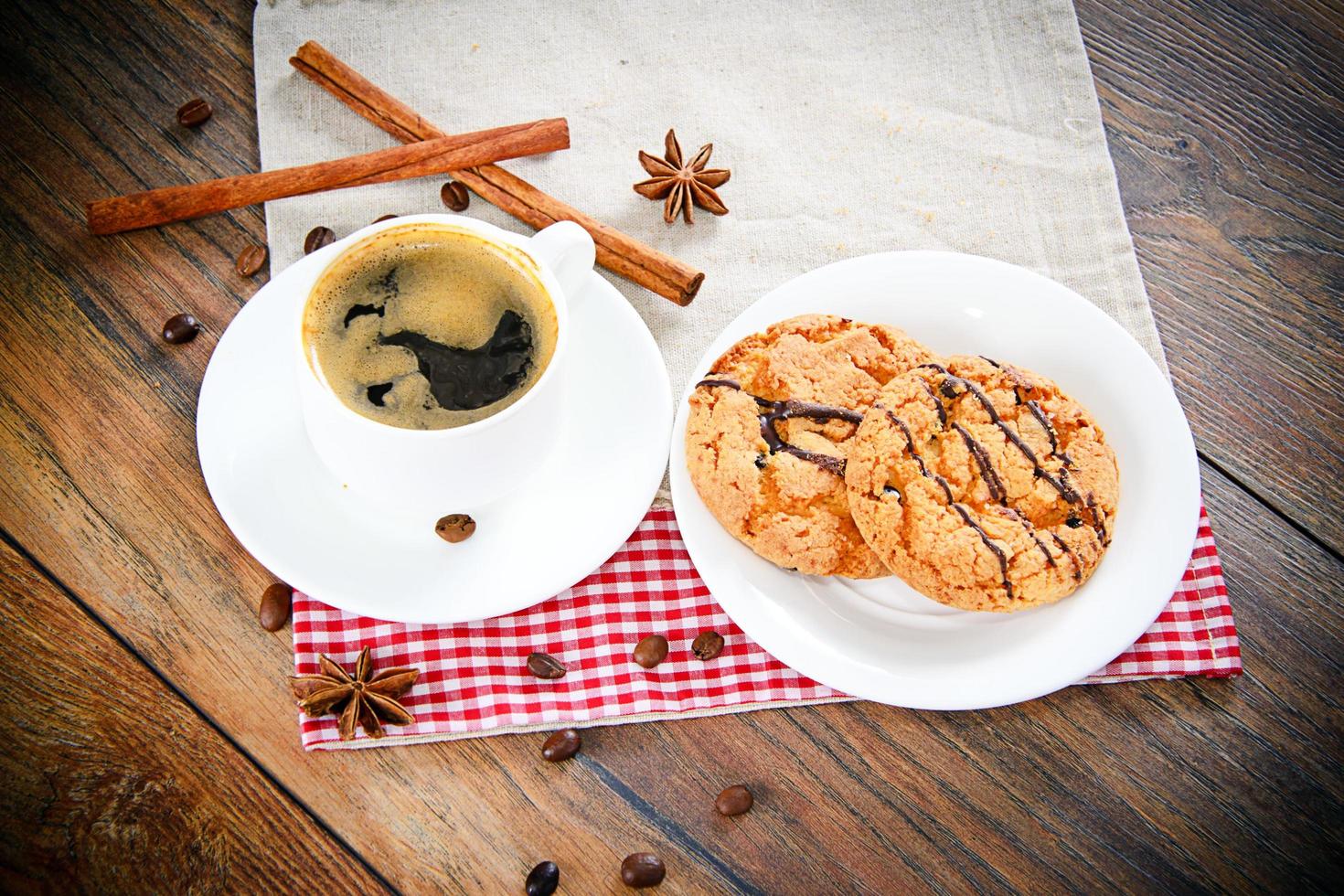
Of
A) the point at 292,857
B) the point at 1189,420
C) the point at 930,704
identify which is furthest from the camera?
the point at 1189,420

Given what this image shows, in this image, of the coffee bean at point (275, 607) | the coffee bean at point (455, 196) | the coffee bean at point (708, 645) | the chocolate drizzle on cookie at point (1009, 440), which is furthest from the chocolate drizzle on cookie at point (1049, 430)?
the coffee bean at point (275, 607)

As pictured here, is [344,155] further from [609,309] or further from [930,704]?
[930,704]

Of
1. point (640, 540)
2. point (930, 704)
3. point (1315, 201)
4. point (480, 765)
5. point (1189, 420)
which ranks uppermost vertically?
point (1315, 201)

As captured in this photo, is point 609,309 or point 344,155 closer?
point 609,309

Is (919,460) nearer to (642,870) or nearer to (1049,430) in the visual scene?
(1049,430)

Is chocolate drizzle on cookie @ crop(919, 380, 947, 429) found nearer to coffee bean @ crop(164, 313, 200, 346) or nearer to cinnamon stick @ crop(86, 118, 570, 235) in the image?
cinnamon stick @ crop(86, 118, 570, 235)

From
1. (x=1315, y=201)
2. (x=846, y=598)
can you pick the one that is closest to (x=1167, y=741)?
(x=846, y=598)

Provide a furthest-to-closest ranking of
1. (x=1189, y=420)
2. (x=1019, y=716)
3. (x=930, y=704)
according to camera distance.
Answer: (x=1189, y=420)
(x=1019, y=716)
(x=930, y=704)

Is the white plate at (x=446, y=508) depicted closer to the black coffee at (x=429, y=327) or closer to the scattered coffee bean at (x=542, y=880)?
the black coffee at (x=429, y=327)
